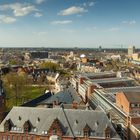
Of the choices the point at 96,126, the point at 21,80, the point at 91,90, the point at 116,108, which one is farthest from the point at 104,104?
the point at 21,80

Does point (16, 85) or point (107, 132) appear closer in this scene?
point (107, 132)

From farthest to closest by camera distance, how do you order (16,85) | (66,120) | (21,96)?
(16,85) < (21,96) < (66,120)

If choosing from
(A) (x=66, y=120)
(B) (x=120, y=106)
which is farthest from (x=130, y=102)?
(A) (x=66, y=120)

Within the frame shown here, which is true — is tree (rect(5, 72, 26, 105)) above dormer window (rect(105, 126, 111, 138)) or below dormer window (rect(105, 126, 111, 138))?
below

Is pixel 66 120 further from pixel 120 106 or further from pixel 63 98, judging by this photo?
pixel 63 98

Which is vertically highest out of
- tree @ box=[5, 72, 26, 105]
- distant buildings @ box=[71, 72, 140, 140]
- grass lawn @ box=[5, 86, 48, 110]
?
distant buildings @ box=[71, 72, 140, 140]

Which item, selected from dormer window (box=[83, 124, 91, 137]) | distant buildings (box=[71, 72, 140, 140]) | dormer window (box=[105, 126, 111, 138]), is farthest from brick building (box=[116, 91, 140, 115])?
dormer window (box=[83, 124, 91, 137])

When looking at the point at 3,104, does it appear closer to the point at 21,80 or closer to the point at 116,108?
the point at 116,108

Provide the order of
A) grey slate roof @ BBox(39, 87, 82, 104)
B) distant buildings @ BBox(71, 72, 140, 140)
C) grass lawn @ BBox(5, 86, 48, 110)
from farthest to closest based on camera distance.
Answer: grass lawn @ BBox(5, 86, 48, 110) < grey slate roof @ BBox(39, 87, 82, 104) < distant buildings @ BBox(71, 72, 140, 140)

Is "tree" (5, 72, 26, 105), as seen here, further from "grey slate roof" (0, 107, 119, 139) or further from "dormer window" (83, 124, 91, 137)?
"dormer window" (83, 124, 91, 137)
